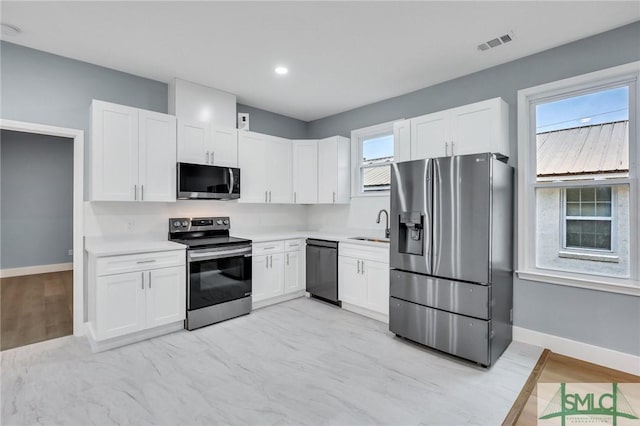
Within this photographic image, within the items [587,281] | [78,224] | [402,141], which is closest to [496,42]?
[402,141]

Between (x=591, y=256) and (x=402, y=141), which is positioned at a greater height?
(x=402, y=141)

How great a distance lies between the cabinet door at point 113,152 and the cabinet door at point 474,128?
3.40m

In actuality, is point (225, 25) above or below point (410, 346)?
above

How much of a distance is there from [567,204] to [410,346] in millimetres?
2041

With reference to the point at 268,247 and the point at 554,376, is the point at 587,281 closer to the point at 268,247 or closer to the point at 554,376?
the point at 554,376

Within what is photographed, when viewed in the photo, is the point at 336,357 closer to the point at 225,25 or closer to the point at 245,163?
the point at 245,163

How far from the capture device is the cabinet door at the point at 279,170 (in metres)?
4.55

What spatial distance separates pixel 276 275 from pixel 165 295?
56.6 inches

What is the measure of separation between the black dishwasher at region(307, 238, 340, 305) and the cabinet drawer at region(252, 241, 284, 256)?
1.53 feet

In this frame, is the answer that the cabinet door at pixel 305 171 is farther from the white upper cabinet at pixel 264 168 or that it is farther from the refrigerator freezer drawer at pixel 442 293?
the refrigerator freezer drawer at pixel 442 293

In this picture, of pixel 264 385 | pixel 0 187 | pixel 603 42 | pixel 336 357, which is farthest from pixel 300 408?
pixel 0 187

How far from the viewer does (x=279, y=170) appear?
4.66 m

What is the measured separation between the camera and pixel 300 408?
2109 millimetres

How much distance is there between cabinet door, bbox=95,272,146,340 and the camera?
Result: 9.30 feet
